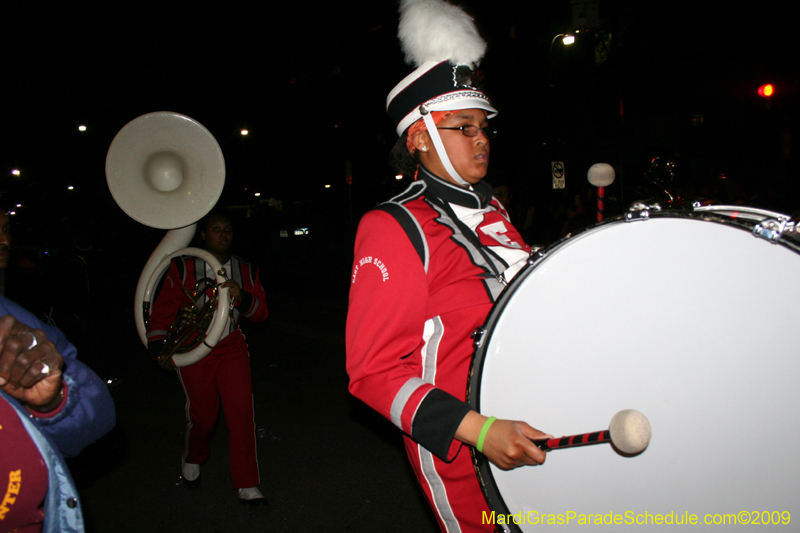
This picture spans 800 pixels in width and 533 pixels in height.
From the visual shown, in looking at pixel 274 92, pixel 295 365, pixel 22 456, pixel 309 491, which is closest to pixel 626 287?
pixel 22 456

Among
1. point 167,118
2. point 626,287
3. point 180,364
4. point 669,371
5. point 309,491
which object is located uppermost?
point 167,118

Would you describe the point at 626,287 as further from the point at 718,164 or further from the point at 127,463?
the point at 718,164

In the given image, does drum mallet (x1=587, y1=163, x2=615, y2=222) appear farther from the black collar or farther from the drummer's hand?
the drummer's hand

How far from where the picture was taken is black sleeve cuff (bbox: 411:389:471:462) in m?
1.33

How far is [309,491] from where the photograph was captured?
4.01 m

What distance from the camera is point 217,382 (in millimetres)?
3822

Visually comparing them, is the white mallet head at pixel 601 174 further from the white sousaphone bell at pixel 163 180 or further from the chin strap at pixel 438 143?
the white sousaphone bell at pixel 163 180

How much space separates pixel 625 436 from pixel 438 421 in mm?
449

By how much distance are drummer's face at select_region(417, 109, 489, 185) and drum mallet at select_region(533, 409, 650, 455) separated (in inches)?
36.1

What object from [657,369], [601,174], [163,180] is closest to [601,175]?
[601,174]

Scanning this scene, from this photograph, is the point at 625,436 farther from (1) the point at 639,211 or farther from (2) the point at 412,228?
(2) the point at 412,228

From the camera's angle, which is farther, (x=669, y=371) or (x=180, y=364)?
(x=180, y=364)

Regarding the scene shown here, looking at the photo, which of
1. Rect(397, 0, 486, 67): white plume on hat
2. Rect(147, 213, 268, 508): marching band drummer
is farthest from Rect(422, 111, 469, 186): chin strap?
Rect(147, 213, 268, 508): marching band drummer

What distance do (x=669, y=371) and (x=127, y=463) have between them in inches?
187
